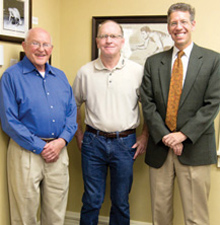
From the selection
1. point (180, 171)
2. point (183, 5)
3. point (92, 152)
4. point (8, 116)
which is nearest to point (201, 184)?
point (180, 171)

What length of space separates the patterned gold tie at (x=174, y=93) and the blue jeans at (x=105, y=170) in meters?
0.36

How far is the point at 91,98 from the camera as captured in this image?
2223 millimetres

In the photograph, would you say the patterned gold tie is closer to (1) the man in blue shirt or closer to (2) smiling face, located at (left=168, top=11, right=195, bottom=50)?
(2) smiling face, located at (left=168, top=11, right=195, bottom=50)

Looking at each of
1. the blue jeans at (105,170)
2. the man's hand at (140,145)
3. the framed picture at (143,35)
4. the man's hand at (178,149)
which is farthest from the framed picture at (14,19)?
the man's hand at (178,149)

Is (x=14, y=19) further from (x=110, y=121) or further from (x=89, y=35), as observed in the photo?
(x=110, y=121)

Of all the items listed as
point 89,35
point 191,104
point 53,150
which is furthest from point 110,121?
point 89,35

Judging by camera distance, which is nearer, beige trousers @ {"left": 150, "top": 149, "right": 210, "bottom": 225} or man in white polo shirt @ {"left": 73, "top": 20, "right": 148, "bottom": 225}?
beige trousers @ {"left": 150, "top": 149, "right": 210, "bottom": 225}

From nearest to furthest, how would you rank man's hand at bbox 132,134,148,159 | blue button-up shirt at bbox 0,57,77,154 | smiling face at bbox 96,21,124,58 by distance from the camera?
blue button-up shirt at bbox 0,57,77,154
smiling face at bbox 96,21,124,58
man's hand at bbox 132,134,148,159

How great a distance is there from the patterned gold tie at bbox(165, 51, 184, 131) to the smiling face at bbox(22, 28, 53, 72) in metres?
0.83

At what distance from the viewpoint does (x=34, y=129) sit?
1.91 meters

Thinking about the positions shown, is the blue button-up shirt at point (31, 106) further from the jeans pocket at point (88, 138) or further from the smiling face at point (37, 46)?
the jeans pocket at point (88, 138)

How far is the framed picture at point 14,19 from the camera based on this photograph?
6.46 ft

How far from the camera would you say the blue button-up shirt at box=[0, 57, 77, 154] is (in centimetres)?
183

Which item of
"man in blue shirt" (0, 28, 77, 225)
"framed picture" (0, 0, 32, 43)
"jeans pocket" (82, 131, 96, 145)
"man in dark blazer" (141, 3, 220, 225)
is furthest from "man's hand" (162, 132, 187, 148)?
"framed picture" (0, 0, 32, 43)
